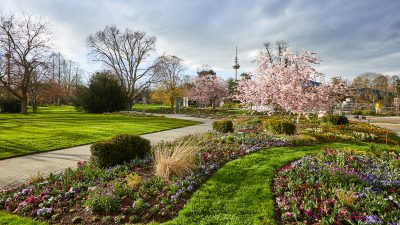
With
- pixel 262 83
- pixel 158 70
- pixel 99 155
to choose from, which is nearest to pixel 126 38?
pixel 158 70

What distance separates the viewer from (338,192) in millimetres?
4137

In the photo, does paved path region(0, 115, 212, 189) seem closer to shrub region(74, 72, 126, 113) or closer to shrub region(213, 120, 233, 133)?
shrub region(213, 120, 233, 133)

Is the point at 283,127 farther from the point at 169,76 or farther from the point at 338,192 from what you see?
the point at 169,76

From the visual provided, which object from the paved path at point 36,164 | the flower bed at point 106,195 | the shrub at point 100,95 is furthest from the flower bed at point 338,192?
the shrub at point 100,95

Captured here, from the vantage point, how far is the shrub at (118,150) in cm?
629

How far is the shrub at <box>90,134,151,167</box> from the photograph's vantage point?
6.29m

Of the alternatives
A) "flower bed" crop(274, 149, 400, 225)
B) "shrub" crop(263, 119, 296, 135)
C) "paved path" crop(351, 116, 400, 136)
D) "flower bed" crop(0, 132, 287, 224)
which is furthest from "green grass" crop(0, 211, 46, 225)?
"paved path" crop(351, 116, 400, 136)

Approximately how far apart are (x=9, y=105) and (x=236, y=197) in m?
37.9

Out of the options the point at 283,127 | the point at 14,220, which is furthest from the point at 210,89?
the point at 14,220

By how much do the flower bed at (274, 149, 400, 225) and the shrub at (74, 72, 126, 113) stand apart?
106 feet

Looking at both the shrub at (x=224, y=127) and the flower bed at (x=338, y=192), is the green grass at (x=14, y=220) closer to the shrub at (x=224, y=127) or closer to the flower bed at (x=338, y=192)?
the flower bed at (x=338, y=192)

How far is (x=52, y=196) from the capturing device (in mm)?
4691

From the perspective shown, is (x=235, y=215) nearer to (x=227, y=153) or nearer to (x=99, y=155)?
(x=227, y=153)

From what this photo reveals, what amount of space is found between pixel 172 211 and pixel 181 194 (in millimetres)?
539
